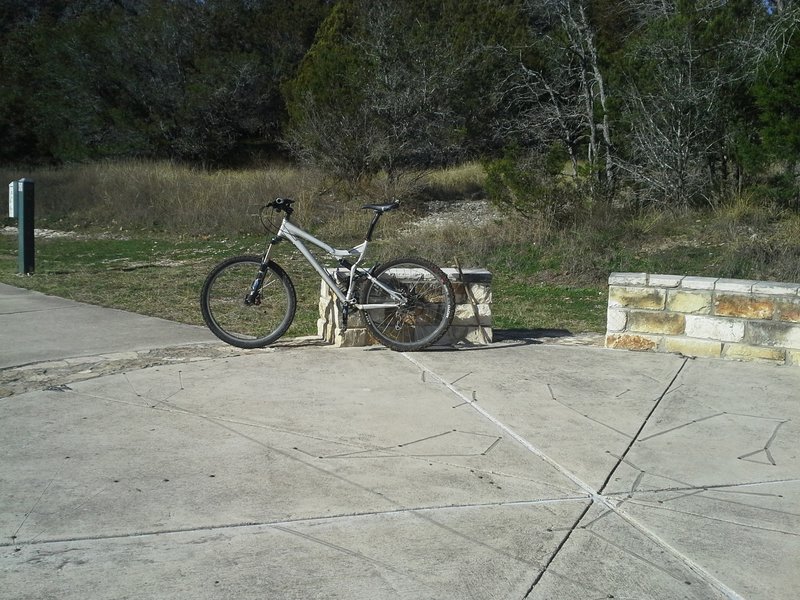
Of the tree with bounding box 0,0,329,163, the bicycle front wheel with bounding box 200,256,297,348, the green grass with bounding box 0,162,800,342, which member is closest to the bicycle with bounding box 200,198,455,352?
the bicycle front wheel with bounding box 200,256,297,348

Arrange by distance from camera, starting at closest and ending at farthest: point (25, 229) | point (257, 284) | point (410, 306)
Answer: point (410, 306)
point (257, 284)
point (25, 229)

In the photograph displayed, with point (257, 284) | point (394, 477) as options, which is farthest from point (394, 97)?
point (394, 477)

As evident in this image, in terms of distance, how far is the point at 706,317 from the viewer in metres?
7.00

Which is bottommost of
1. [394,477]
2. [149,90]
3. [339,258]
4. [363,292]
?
[394,477]

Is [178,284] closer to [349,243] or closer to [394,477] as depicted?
[349,243]

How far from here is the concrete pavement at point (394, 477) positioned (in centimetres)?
356

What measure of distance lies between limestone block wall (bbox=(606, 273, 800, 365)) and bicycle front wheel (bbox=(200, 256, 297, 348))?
8.71ft

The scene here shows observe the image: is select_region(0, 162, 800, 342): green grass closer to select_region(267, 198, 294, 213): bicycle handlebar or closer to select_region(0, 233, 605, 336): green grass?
select_region(0, 233, 605, 336): green grass

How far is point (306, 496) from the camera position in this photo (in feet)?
13.9

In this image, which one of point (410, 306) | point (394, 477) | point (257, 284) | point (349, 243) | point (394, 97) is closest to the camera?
point (394, 477)

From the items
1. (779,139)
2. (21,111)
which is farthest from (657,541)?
(21,111)

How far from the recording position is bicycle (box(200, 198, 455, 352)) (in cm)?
694

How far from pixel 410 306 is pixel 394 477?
2.58 m

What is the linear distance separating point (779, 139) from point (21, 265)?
439 inches
